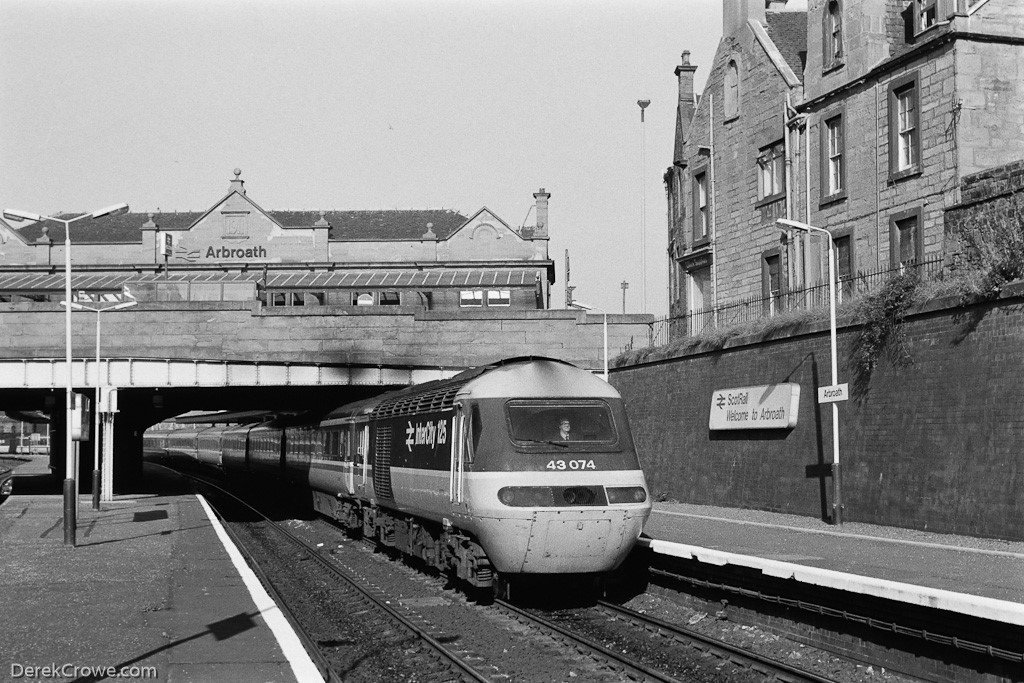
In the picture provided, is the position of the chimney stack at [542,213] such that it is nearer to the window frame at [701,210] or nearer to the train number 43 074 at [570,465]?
the window frame at [701,210]

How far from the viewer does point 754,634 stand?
14.1m

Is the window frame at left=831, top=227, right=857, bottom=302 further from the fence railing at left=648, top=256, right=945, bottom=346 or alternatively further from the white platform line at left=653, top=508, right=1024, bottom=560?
the white platform line at left=653, top=508, right=1024, bottom=560

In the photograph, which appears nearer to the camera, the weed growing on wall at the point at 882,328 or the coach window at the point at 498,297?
the weed growing on wall at the point at 882,328

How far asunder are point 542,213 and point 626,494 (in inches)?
2287

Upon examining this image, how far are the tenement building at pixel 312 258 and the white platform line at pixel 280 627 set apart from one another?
154 ft

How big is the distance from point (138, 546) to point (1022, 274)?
16998 mm

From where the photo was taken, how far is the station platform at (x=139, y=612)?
435 inches

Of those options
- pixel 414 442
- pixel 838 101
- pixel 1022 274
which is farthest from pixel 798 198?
pixel 414 442

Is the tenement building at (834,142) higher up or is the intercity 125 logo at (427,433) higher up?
the tenement building at (834,142)

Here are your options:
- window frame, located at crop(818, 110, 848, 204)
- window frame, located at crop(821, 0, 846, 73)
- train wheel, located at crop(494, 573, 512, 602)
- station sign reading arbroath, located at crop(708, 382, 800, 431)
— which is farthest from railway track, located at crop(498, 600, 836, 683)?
window frame, located at crop(821, 0, 846, 73)

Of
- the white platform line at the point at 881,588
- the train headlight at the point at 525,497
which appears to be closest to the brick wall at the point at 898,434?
the white platform line at the point at 881,588

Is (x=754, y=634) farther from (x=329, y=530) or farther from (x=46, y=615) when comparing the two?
(x=329, y=530)

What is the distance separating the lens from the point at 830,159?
32.0 m

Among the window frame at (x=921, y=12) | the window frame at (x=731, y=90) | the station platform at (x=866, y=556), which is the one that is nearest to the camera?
the station platform at (x=866, y=556)
